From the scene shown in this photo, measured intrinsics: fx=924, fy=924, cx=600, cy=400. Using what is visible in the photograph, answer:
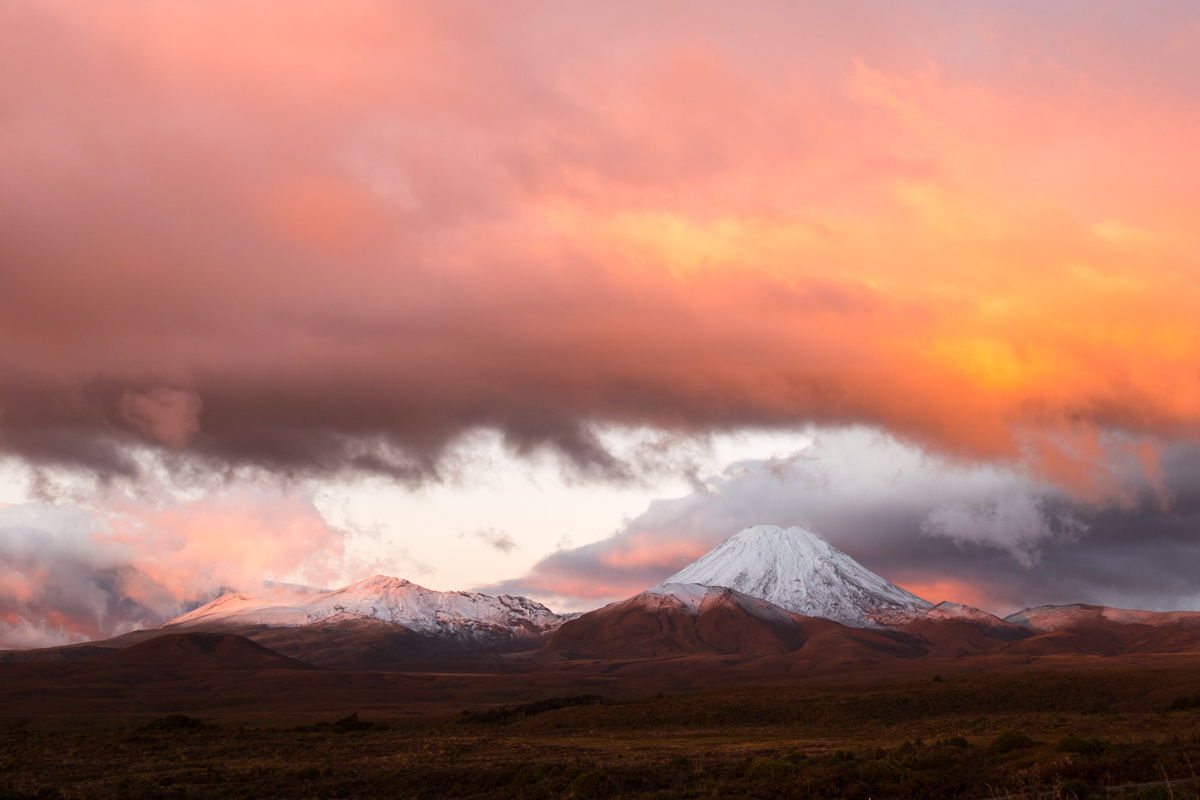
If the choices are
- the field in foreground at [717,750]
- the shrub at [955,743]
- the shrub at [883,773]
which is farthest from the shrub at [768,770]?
the shrub at [955,743]

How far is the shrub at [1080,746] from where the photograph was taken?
138 feet

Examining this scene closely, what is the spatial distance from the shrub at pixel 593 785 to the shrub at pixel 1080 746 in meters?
20.3

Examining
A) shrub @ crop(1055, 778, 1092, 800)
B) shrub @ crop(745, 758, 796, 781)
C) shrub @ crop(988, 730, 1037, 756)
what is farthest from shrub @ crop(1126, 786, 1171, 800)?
shrub @ crop(988, 730, 1037, 756)

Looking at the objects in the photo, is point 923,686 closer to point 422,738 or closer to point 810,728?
point 810,728

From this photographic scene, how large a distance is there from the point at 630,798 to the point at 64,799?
26064 millimetres

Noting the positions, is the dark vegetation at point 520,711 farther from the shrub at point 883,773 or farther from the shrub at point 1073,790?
the shrub at point 1073,790

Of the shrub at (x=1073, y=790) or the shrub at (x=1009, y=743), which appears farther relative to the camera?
the shrub at (x=1009, y=743)

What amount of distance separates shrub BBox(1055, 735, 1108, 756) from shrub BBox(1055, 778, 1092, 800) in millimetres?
10149

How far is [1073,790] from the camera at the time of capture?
3161 cm

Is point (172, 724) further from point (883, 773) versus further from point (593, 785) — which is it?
point (883, 773)

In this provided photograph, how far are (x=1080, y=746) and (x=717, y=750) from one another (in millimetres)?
24427

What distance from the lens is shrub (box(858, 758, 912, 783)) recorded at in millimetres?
38312

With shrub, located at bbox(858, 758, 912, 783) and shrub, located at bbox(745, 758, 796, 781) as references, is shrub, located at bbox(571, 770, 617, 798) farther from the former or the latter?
shrub, located at bbox(858, 758, 912, 783)

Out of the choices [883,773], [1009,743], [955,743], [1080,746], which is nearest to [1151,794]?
[883,773]
